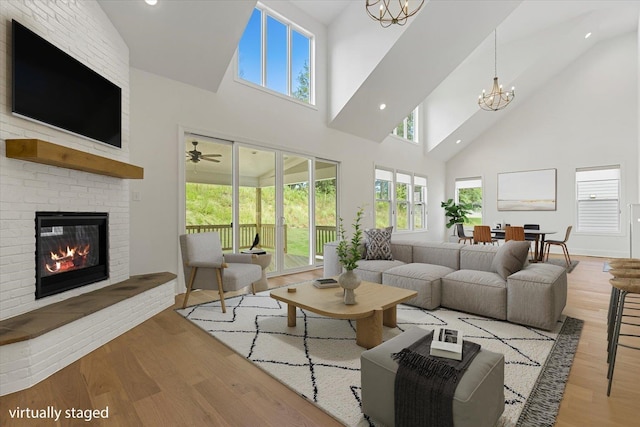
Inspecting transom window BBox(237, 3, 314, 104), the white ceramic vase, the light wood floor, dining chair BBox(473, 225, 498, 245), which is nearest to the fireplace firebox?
the light wood floor

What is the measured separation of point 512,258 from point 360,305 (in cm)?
173

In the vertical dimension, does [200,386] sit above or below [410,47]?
below

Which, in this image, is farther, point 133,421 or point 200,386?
point 200,386

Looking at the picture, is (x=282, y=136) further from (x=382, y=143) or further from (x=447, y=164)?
(x=447, y=164)

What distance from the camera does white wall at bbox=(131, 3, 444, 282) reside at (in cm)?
362

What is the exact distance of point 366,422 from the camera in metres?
1.49

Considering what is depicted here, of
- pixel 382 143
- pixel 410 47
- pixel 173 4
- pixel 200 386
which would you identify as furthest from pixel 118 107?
pixel 382 143

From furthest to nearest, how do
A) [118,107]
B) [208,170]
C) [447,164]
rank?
[447,164] → [208,170] → [118,107]

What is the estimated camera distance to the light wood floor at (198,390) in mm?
1522

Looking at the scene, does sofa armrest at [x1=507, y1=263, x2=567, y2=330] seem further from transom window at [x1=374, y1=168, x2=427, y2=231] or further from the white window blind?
the white window blind

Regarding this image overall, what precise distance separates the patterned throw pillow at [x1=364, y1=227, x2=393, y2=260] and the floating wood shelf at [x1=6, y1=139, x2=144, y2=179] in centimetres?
303

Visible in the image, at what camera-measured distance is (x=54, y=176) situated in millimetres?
2496

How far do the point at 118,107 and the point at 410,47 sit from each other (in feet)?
14.2

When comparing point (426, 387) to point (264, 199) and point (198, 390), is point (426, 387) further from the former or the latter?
point (264, 199)
